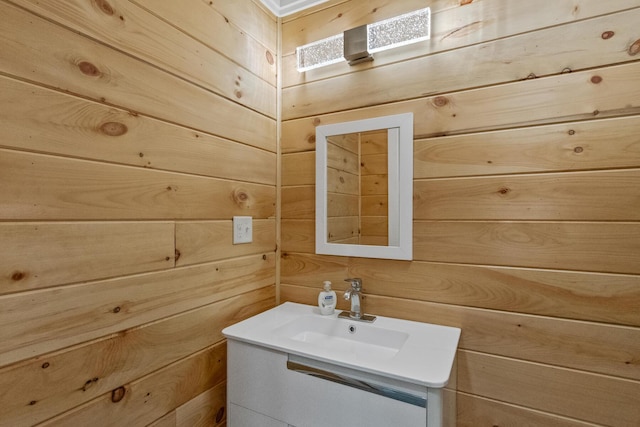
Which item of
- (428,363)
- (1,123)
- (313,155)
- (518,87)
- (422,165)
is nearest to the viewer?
(1,123)

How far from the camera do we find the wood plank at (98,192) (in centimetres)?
70

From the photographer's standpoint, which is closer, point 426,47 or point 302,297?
point 426,47

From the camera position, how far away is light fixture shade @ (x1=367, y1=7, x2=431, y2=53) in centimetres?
119

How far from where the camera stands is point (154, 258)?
979 millimetres

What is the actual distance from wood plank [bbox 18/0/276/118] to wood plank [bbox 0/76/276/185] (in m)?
0.18

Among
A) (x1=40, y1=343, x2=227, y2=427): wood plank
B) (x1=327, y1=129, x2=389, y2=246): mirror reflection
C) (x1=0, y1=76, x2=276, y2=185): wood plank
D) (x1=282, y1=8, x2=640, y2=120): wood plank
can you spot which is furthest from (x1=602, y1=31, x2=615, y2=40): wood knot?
(x1=40, y1=343, x2=227, y2=427): wood plank

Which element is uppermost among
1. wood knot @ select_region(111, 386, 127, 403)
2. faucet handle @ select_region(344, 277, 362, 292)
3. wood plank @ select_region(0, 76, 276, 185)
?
wood plank @ select_region(0, 76, 276, 185)

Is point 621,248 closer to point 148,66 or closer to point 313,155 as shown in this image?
point 313,155

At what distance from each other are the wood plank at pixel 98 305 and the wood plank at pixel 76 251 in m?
0.03

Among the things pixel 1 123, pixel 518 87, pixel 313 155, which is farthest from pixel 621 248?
pixel 1 123

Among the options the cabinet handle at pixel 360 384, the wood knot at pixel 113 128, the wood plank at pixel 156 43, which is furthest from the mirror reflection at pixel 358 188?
the wood knot at pixel 113 128

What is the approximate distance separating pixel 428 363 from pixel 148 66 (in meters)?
1.20

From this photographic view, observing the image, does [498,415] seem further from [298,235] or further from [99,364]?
[99,364]

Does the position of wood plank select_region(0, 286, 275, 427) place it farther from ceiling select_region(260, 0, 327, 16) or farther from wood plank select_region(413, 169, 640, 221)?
ceiling select_region(260, 0, 327, 16)
